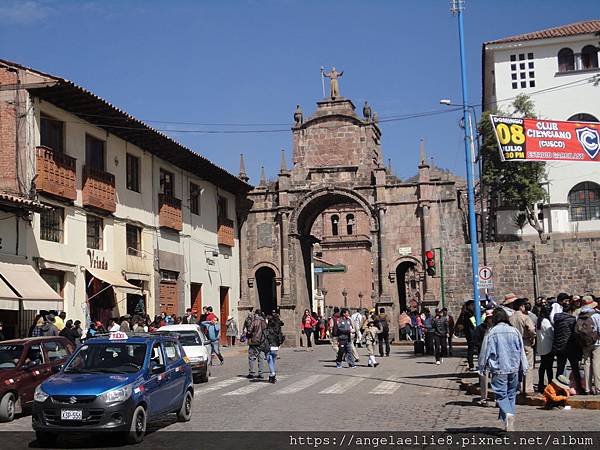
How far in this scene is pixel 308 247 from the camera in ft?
147

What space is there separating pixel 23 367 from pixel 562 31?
1671 inches

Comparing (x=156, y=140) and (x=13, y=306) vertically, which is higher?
(x=156, y=140)

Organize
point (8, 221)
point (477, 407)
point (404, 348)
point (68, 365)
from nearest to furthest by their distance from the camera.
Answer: point (68, 365)
point (477, 407)
point (8, 221)
point (404, 348)

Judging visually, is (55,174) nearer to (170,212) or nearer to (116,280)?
(116,280)

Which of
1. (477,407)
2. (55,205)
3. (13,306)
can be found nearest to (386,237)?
(55,205)

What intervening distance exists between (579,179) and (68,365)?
39560 mm

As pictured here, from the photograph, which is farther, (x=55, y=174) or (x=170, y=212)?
(x=170, y=212)

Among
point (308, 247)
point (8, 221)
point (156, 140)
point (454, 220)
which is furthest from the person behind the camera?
point (308, 247)

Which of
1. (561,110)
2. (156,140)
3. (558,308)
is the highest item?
(561,110)

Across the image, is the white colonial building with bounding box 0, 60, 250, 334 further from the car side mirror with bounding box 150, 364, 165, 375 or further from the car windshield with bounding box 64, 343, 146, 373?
the car side mirror with bounding box 150, 364, 165, 375

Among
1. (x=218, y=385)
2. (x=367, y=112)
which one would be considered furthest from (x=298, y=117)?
(x=218, y=385)

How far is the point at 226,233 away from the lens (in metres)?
38.9

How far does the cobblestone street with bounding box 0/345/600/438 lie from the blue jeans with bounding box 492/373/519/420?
952mm

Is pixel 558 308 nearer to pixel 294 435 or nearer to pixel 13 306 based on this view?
pixel 294 435
